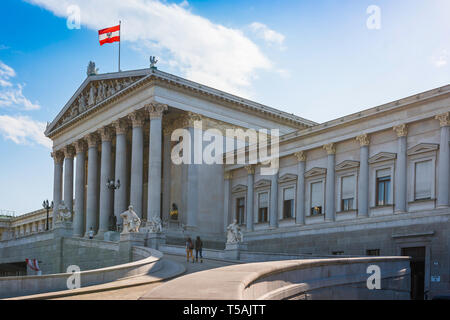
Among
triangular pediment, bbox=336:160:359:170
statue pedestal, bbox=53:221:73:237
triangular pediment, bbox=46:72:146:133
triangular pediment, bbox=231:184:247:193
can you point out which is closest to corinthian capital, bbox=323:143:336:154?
triangular pediment, bbox=336:160:359:170

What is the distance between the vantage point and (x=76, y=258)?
39.2m

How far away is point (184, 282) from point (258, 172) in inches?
1436

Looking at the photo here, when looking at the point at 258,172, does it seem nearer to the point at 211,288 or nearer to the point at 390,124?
the point at 390,124

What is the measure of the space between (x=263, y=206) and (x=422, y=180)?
15825mm

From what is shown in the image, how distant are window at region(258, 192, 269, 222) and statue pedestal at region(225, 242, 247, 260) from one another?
13.9m

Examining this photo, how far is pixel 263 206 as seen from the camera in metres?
48.0

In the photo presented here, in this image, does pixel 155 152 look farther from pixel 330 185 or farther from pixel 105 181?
pixel 330 185

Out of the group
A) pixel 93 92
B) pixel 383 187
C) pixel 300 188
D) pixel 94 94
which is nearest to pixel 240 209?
pixel 300 188

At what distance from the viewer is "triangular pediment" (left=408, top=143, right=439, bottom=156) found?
34250mm

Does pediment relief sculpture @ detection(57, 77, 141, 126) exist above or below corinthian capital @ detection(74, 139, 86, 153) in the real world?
above

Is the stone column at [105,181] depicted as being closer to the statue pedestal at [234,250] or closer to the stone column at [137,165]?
the stone column at [137,165]

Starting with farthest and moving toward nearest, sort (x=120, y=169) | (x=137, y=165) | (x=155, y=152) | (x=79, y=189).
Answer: (x=79, y=189) → (x=120, y=169) → (x=137, y=165) → (x=155, y=152)

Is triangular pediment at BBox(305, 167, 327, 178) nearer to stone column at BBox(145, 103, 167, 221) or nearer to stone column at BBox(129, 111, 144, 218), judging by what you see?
stone column at BBox(145, 103, 167, 221)

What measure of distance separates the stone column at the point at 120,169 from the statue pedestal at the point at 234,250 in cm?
1999
